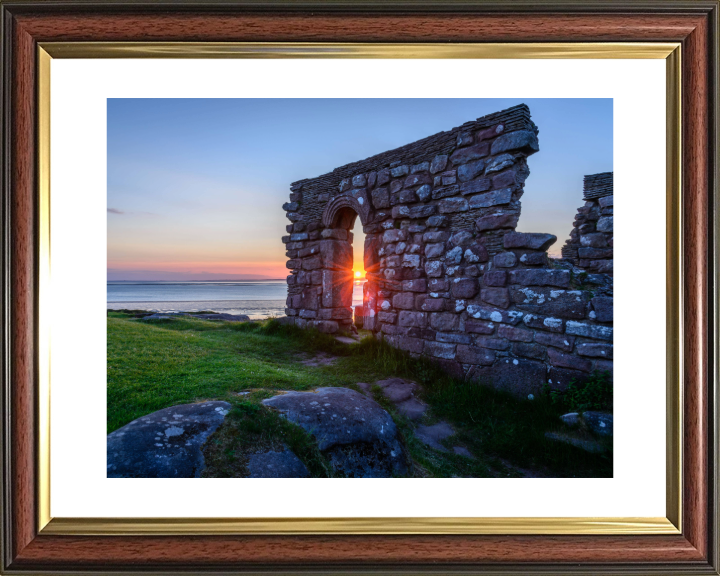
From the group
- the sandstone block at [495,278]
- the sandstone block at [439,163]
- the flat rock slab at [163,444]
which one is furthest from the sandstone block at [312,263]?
the flat rock slab at [163,444]

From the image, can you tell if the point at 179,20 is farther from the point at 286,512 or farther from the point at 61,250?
the point at 286,512

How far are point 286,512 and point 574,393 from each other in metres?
2.73

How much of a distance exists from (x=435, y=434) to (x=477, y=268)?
1999 millimetres

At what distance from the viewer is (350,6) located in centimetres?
129

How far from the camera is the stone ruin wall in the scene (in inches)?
124

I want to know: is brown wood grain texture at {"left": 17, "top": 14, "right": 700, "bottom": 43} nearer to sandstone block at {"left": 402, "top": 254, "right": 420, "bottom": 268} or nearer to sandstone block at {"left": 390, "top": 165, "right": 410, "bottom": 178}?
sandstone block at {"left": 402, "top": 254, "right": 420, "bottom": 268}

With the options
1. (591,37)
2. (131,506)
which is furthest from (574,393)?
(131,506)

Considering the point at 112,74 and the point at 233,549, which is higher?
the point at 112,74

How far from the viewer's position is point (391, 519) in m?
1.29

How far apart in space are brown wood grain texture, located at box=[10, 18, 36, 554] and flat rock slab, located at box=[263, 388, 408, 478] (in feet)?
3.46

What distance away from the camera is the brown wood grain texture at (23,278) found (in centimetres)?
130

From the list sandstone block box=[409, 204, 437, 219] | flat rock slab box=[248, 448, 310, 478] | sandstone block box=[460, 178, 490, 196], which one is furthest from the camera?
sandstone block box=[409, 204, 437, 219]

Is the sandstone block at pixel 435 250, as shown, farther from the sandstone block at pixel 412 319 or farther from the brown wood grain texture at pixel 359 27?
the brown wood grain texture at pixel 359 27

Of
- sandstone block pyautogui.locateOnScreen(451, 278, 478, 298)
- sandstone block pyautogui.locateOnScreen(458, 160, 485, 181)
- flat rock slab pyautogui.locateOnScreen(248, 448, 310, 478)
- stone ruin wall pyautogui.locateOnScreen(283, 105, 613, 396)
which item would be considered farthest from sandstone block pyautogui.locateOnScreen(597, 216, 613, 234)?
flat rock slab pyautogui.locateOnScreen(248, 448, 310, 478)
